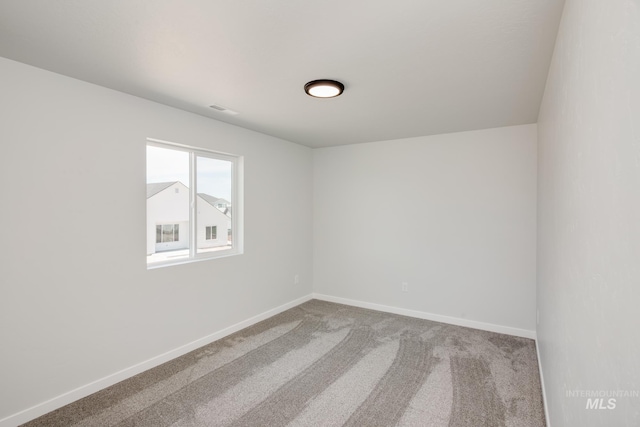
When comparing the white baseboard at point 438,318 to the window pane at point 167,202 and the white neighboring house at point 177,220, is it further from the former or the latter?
the window pane at point 167,202

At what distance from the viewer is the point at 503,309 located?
12.5 feet

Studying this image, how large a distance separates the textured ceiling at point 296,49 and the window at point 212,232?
1.35m

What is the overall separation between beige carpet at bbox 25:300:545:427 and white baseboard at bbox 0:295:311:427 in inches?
2.3

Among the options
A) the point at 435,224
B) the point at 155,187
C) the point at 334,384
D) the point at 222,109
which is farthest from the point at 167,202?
the point at 435,224

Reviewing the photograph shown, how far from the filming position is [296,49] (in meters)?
1.98

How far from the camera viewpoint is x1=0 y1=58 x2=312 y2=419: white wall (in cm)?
218

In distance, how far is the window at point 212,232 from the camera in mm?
3682

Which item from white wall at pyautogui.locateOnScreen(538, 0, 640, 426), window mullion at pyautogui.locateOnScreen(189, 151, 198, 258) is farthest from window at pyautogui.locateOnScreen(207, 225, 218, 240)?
white wall at pyautogui.locateOnScreen(538, 0, 640, 426)

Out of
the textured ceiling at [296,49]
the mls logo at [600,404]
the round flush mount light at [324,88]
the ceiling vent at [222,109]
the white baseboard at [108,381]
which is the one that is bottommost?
the white baseboard at [108,381]

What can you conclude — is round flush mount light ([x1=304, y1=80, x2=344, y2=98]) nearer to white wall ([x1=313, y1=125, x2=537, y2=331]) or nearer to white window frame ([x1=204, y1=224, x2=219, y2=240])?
white window frame ([x1=204, y1=224, x2=219, y2=240])

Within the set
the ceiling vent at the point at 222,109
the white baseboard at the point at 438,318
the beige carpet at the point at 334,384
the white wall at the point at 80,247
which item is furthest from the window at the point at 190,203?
the white baseboard at the point at 438,318

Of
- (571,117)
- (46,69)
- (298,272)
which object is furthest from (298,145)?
(571,117)

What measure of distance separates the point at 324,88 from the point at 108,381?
9.74 feet

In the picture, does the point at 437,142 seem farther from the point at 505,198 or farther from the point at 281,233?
the point at 281,233
